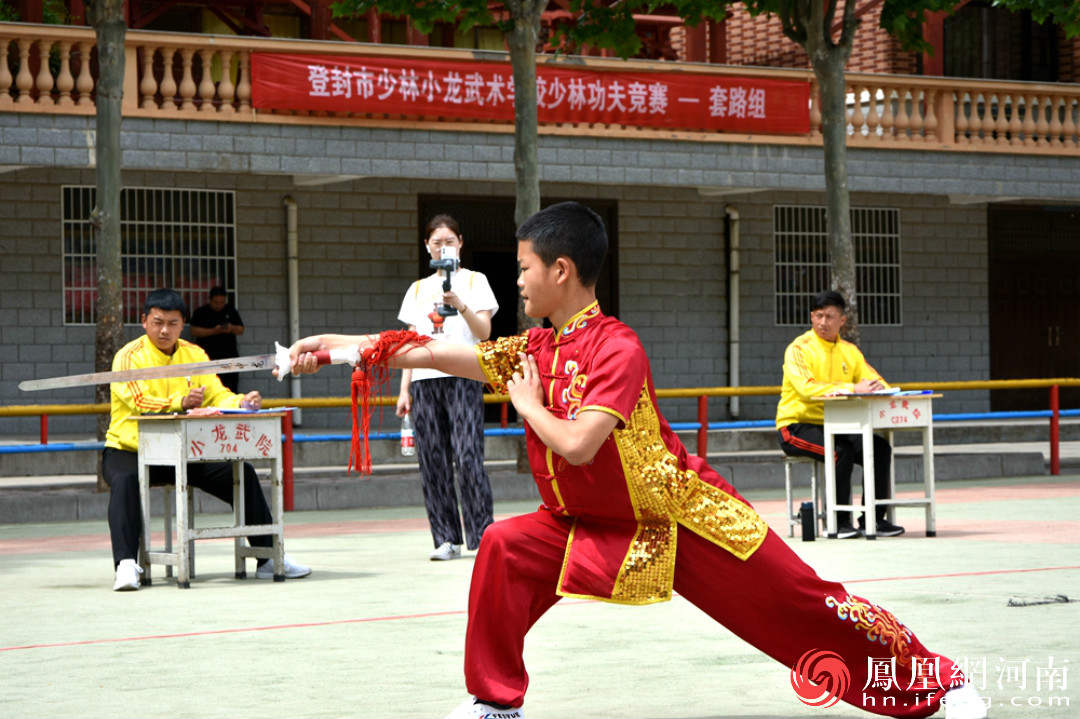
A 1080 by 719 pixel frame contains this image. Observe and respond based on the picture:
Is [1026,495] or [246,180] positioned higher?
[246,180]

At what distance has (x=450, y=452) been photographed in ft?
29.7

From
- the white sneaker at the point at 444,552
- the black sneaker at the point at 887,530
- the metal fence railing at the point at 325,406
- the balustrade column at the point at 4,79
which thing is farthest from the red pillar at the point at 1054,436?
the balustrade column at the point at 4,79

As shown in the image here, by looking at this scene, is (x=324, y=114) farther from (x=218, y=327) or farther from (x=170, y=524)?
(x=170, y=524)

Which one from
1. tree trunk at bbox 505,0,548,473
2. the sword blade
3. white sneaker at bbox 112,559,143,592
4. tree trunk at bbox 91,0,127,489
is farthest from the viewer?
tree trunk at bbox 505,0,548,473

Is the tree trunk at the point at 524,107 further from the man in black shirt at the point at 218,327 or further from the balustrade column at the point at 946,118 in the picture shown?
the balustrade column at the point at 946,118

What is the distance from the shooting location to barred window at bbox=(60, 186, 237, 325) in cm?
1820

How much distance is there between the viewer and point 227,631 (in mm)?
6344

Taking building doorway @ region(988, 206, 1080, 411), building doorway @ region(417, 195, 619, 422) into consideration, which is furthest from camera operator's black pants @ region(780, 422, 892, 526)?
building doorway @ region(988, 206, 1080, 411)

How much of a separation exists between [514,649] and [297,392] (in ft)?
50.5

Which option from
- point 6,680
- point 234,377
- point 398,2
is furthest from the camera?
point 234,377

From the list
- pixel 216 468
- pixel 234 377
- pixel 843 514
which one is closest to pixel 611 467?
pixel 216 468

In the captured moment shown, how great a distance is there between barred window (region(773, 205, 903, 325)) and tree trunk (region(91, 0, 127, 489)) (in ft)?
36.9

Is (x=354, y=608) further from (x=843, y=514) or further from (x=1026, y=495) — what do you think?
(x=1026, y=495)

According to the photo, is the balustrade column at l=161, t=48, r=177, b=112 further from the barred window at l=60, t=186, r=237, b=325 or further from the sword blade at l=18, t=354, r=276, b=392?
the sword blade at l=18, t=354, r=276, b=392
